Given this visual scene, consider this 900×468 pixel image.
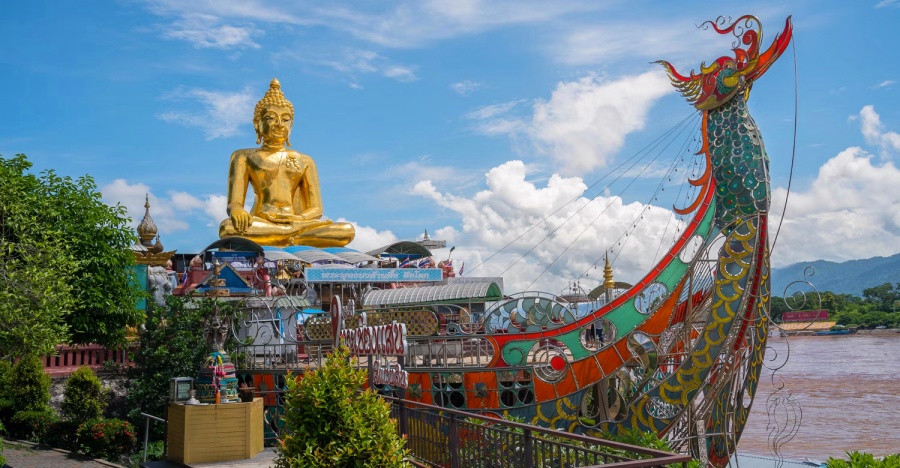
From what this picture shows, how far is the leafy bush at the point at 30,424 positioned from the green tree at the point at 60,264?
162 cm

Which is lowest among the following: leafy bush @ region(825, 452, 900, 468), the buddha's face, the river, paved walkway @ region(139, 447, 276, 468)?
the river

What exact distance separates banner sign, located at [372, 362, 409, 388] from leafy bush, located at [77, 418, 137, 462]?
6.25m

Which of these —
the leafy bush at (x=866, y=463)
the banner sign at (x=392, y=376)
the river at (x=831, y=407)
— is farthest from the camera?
the river at (x=831, y=407)

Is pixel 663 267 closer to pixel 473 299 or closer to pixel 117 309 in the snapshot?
pixel 473 299

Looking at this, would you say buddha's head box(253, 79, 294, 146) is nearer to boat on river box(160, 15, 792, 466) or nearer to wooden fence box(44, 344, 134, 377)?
wooden fence box(44, 344, 134, 377)

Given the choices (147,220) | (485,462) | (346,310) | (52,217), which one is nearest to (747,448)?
(346,310)

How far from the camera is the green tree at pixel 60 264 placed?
42.4 feet

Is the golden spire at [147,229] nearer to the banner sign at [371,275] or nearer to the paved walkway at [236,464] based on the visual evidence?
the banner sign at [371,275]

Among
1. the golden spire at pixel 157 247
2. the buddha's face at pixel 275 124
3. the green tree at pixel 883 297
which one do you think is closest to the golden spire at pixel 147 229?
the golden spire at pixel 157 247

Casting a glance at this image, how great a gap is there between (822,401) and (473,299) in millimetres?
14537

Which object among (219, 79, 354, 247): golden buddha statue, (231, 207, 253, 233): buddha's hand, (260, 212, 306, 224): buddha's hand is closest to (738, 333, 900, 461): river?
(219, 79, 354, 247): golden buddha statue

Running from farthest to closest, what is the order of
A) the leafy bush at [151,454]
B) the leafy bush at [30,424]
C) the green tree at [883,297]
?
1. the green tree at [883,297]
2. the leafy bush at [30,424]
3. the leafy bush at [151,454]

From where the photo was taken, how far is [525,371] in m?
13.4

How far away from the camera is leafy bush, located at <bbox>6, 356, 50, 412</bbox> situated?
16656 millimetres
